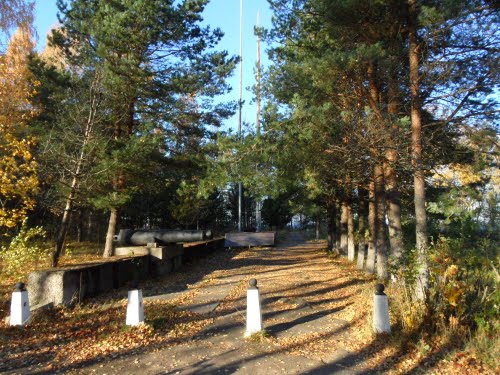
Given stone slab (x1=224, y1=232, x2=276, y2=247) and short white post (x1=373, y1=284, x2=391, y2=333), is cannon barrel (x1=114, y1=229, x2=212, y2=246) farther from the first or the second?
stone slab (x1=224, y1=232, x2=276, y2=247)

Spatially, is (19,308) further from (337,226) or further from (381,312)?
(337,226)

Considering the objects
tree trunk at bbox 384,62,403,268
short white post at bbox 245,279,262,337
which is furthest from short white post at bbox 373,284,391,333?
tree trunk at bbox 384,62,403,268

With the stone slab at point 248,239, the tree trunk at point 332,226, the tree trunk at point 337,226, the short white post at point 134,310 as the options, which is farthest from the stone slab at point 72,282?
the stone slab at point 248,239

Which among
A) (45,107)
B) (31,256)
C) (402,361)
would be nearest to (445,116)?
(402,361)

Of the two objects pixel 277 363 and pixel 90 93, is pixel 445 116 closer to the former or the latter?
pixel 277 363

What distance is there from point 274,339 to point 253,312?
489mm

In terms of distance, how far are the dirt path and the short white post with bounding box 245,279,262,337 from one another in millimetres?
206

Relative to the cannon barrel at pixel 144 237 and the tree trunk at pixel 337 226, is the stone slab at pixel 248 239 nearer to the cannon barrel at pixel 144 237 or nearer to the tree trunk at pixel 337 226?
the tree trunk at pixel 337 226

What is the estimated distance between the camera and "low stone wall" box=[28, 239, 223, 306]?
779cm

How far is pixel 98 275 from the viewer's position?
9.15m

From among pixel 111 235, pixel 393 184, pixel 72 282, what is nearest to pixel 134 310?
pixel 72 282

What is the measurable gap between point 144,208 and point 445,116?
23.7m

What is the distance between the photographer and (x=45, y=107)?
1517cm

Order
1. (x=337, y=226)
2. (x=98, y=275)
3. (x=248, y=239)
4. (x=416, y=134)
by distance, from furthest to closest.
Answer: (x=248, y=239)
(x=337, y=226)
(x=98, y=275)
(x=416, y=134)
